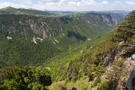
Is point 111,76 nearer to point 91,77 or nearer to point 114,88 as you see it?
point 114,88

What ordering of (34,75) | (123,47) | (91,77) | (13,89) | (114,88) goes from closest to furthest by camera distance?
(114,88) → (123,47) → (91,77) → (13,89) → (34,75)

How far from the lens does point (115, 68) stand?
33281 millimetres

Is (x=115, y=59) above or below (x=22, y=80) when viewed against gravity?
above

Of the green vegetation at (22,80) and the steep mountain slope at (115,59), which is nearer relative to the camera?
the steep mountain slope at (115,59)

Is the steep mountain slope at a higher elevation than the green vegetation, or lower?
higher

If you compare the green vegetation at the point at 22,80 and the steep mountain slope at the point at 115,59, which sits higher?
the steep mountain slope at the point at 115,59

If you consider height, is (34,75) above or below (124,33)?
below

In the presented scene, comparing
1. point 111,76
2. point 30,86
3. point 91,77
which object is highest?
point 111,76

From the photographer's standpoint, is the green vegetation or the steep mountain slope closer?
the steep mountain slope

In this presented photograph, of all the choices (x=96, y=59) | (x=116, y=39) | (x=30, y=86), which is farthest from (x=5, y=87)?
(x=116, y=39)

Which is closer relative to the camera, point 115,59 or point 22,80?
point 115,59

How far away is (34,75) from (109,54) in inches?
2499

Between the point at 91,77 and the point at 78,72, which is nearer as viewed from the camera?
the point at 91,77

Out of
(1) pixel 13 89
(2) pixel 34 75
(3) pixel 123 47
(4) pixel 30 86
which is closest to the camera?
(3) pixel 123 47
